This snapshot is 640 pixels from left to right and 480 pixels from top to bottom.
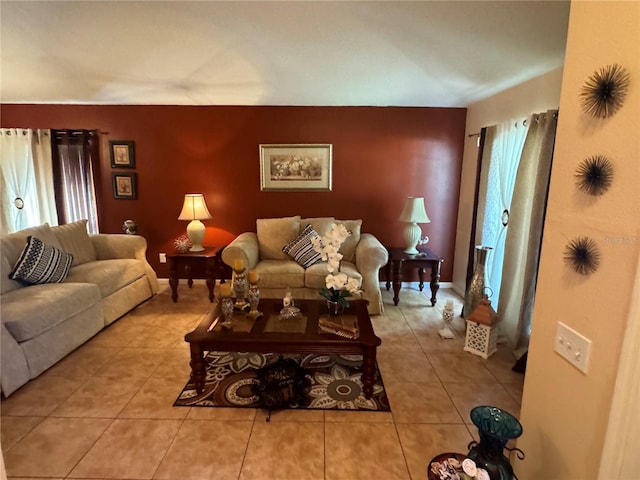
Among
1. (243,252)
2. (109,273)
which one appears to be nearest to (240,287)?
(243,252)

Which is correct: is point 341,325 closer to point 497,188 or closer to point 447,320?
point 447,320

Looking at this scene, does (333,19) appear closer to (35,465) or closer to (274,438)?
(274,438)

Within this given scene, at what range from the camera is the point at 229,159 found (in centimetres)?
434

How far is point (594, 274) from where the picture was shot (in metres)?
0.96

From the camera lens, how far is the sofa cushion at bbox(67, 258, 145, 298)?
10.6 ft

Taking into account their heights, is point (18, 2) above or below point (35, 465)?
above

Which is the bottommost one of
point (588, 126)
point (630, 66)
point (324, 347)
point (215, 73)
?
point (324, 347)

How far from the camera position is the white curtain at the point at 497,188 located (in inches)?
124

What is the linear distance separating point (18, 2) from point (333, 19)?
89.4 inches

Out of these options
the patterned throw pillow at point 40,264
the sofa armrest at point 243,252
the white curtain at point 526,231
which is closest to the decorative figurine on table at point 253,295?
the sofa armrest at point 243,252

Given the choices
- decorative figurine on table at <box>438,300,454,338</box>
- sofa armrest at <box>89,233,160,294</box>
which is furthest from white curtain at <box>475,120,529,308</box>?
sofa armrest at <box>89,233,160,294</box>

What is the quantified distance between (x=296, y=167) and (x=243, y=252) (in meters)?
1.38

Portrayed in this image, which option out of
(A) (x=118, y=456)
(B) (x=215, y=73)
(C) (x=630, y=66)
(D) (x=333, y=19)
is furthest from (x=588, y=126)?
(B) (x=215, y=73)

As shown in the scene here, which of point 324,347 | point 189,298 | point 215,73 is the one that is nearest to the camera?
point 324,347
